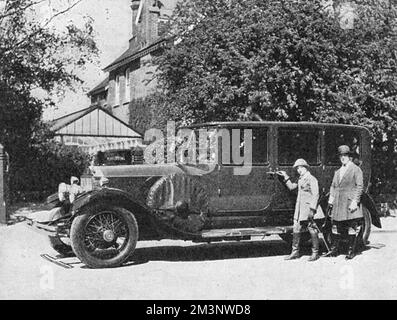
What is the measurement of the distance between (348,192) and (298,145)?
104 centimetres

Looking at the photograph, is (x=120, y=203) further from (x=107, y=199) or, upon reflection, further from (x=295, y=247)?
(x=295, y=247)

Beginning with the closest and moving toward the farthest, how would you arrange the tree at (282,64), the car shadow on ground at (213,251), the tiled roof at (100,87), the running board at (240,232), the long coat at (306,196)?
the running board at (240,232)
the long coat at (306,196)
the car shadow on ground at (213,251)
the tree at (282,64)
the tiled roof at (100,87)

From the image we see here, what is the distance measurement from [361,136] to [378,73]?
4682 mm

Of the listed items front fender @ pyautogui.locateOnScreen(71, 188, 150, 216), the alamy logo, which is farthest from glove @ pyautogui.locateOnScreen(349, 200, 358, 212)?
front fender @ pyautogui.locateOnScreen(71, 188, 150, 216)

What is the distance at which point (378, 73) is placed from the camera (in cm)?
1306

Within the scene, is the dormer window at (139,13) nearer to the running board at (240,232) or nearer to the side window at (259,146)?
the side window at (259,146)

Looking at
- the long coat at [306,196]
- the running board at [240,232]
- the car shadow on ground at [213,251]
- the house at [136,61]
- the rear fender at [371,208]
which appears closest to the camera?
the running board at [240,232]

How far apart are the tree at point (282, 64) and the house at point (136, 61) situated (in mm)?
14439

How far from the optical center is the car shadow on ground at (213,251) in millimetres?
8445

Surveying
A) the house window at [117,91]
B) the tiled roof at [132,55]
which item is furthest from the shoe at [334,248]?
the house window at [117,91]

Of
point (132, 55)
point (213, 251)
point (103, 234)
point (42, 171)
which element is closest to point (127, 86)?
point (132, 55)
